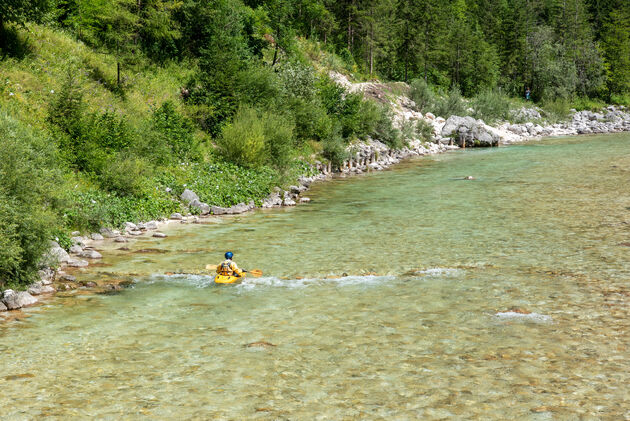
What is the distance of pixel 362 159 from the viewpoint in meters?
36.7

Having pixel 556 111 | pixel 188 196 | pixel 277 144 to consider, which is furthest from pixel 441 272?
pixel 556 111

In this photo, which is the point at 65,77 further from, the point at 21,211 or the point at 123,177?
the point at 21,211

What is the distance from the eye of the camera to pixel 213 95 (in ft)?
98.1

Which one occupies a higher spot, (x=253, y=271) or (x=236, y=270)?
(x=236, y=270)

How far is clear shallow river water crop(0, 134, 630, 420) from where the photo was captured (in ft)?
23.4

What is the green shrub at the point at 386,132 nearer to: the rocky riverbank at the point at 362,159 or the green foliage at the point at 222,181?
the rocky riverbank at the point at 362,159

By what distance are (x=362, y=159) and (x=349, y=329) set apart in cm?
2773

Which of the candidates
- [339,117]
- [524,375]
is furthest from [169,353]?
[339,117]

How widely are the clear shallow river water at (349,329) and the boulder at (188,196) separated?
278 centimetres

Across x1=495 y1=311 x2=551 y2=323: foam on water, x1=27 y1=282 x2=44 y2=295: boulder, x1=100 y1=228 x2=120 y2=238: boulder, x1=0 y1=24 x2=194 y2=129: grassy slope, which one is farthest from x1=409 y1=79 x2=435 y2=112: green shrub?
x1=27 y1=282 x2=44 y2=295: boulder

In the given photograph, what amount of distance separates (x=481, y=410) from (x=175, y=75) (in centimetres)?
3164

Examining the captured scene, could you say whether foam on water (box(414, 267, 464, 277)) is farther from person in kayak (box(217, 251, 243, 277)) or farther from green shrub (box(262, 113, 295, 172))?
green shrub (box(262, 113, 295, 172))

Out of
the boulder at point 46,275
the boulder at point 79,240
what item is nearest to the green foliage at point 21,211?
the boulder at point 46,275

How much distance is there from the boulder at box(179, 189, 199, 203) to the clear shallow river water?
2.78 metres
